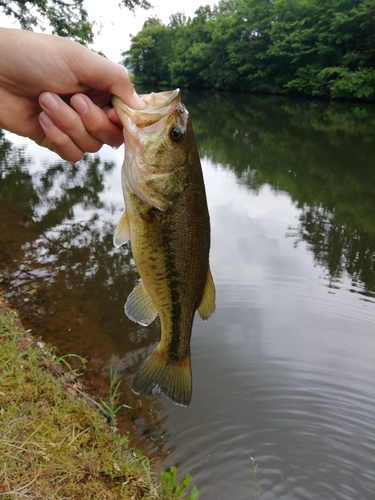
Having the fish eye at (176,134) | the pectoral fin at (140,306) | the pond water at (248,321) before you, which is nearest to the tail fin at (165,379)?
the pectoral fin at (140,306)

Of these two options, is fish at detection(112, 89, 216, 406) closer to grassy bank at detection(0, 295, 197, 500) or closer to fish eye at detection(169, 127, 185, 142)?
fish eye at detection(169, 127, 185, 142)

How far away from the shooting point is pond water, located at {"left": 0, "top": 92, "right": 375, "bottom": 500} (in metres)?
3.97


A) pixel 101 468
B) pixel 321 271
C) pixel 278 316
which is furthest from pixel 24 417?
→ pixel 321 271

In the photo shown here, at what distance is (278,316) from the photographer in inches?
240

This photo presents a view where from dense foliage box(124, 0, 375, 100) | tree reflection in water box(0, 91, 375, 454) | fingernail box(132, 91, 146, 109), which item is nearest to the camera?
fingernail box(132, 91, 146, 109)

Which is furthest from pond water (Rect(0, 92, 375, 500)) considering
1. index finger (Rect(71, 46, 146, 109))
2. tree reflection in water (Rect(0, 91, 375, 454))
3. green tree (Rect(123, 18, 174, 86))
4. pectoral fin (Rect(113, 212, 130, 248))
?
green tree (Rect(123, 18, 174, 86))

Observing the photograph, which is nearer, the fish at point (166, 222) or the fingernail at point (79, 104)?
the fish at point (166, 222)

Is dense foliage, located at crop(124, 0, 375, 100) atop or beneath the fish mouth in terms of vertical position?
atop

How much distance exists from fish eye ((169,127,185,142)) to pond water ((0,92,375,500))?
3267 mm

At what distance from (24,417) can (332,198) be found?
10.2m

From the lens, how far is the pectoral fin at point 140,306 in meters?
2.22

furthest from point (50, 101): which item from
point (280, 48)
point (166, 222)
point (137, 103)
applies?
point (280, 48)

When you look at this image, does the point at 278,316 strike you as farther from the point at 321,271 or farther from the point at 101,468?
the point at 101,468

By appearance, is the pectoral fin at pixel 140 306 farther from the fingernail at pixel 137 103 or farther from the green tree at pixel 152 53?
the green tree at pixel 152 53
